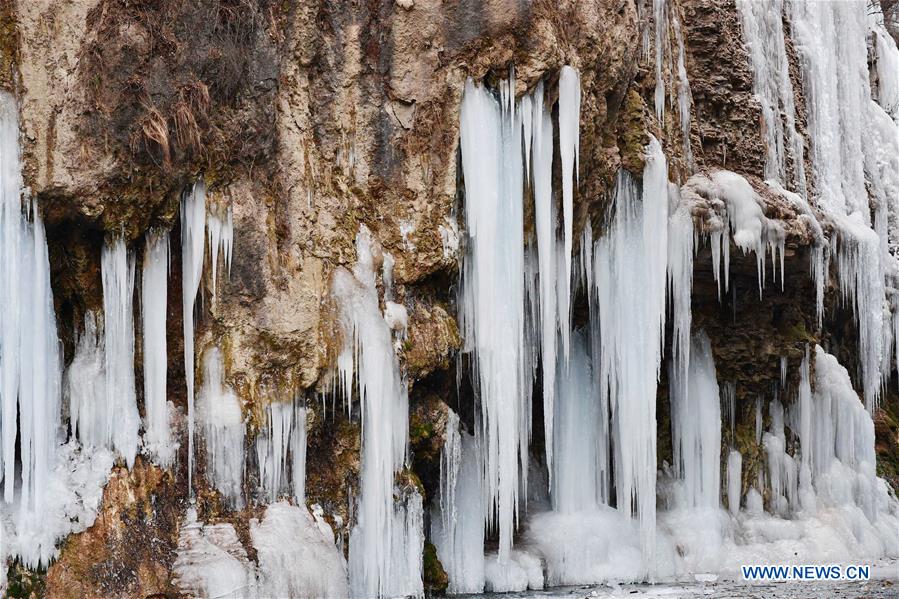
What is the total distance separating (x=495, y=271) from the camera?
11.4 metres

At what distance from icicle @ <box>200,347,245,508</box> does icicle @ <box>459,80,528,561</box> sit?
2.55 meters

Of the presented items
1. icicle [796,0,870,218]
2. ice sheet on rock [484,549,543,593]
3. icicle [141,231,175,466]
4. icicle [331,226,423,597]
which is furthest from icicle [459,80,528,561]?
icicle [796,0,870,218]

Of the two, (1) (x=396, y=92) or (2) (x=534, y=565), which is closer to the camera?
(1) (x=396, y=92)

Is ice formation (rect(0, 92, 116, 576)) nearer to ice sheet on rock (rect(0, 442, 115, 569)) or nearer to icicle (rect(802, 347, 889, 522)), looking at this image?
ice sheet on rock (rect(0, 442, 115, 569))

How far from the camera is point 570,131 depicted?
11562 mm

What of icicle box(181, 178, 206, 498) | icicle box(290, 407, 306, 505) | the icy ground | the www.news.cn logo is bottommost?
the www.news.cn logo

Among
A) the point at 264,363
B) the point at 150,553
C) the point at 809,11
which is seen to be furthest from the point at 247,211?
the point at 809,11

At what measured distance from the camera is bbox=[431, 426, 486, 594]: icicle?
11852 millimetres

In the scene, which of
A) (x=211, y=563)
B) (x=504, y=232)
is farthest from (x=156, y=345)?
(x=504, y=232)

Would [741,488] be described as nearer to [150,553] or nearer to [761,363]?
[761,363]

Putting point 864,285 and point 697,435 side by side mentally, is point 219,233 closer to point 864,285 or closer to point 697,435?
point 697,435

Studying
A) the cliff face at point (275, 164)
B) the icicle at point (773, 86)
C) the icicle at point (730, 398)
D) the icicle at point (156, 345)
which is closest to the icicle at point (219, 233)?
the cliff face at point (275, 164)

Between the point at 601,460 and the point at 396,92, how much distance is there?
5.39m

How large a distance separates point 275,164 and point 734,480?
8297 mm
